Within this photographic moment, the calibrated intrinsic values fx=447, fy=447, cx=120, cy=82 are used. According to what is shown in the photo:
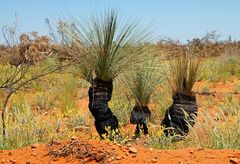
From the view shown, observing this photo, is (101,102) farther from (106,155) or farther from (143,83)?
(106,155)

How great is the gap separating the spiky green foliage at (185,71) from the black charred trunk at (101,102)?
106cm

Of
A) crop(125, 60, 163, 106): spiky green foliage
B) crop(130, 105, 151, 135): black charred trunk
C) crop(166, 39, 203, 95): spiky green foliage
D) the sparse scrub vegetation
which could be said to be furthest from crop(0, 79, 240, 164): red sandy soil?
crop(125, 60, 163, 106): spiky green foliage

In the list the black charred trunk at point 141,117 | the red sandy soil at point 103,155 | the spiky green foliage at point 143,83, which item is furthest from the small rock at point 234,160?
the spiky green foliage at point 143,83

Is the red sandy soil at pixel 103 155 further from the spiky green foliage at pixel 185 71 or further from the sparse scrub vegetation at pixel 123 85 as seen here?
the spiky green foliage at pixel 185 71

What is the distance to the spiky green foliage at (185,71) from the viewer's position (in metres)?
6.51

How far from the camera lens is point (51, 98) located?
11148 millimetres

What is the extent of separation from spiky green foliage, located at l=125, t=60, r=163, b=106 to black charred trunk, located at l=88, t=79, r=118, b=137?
862mm

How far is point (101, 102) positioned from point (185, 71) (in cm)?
135

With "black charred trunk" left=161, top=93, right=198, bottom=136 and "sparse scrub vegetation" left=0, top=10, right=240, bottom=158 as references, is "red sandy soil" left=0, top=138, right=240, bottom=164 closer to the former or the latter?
"sparse scrub vegetation" left=0, top=10, right=240, bottom=158

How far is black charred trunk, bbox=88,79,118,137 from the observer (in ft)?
19.9

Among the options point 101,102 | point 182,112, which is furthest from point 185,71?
point 101,102

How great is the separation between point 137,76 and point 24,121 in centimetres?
191

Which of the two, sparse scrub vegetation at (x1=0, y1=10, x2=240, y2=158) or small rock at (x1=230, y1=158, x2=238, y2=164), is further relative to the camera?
sparse scrub vegetation at (x1=0, y1=10, x2=240, y2=158)

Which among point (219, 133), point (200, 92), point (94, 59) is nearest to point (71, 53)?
point (94, 59)
